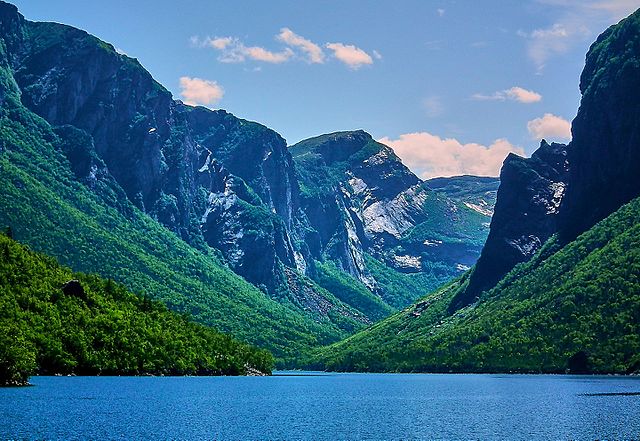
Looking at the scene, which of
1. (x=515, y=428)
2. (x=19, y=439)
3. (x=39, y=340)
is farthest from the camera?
(x=39, y=340)

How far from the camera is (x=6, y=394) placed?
13925 cm

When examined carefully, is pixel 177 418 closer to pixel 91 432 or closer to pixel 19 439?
pixel 91 432

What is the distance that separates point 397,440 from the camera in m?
100

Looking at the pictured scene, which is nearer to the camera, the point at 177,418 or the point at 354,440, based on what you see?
the point at 354,440

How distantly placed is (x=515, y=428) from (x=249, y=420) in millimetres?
37698

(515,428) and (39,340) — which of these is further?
(39,340)

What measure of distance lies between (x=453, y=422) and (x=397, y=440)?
77.9 feet

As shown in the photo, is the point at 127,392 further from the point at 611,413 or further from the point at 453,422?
the point at 611,413

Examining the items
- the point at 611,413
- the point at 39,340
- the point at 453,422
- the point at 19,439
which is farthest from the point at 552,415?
the point at 39,340

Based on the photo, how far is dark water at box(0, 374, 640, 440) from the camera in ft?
343

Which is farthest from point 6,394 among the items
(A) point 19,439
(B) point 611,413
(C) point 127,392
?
(B) point 611,413

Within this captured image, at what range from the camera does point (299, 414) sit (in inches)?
5384

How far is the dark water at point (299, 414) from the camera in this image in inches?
4119

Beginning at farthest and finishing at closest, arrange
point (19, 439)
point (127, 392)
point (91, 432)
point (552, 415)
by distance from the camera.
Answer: point (127, 392)
point (552, 415)
point (91, 432)
point (19, 439)
